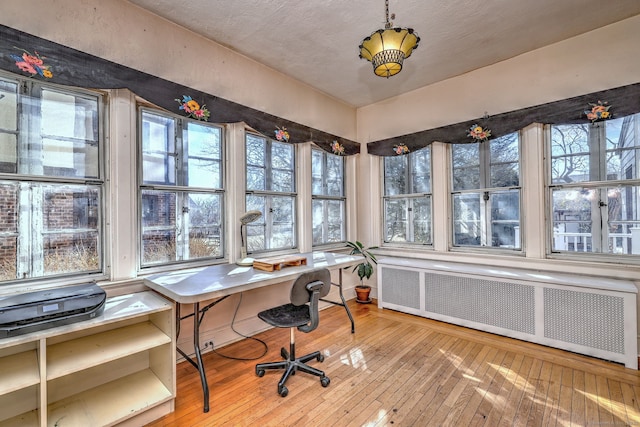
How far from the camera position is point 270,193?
130 inches

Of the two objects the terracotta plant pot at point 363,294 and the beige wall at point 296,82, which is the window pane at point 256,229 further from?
the terracotta plant pot at point 363,294

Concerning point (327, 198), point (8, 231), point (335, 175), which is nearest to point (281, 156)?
point (327, 198)

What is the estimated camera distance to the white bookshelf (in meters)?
1.51

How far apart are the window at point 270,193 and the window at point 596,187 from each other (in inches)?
114

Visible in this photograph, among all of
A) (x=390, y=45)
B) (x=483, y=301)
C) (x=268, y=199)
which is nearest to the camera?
(x=390, y=45)

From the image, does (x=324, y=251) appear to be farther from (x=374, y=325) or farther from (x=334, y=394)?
(x=334, y=394)

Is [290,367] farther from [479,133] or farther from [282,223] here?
[479,133]

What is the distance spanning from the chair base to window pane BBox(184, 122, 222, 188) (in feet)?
5.69

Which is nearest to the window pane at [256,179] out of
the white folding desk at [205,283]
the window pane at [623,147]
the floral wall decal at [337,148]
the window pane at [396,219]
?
the white folding desk at [205,283]

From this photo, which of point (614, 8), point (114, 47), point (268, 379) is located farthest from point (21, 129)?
point (614, 8)

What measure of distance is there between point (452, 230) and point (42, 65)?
13.6 ft

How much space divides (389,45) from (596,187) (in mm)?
2566

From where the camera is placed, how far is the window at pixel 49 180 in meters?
1.84

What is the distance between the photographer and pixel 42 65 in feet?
6.00
